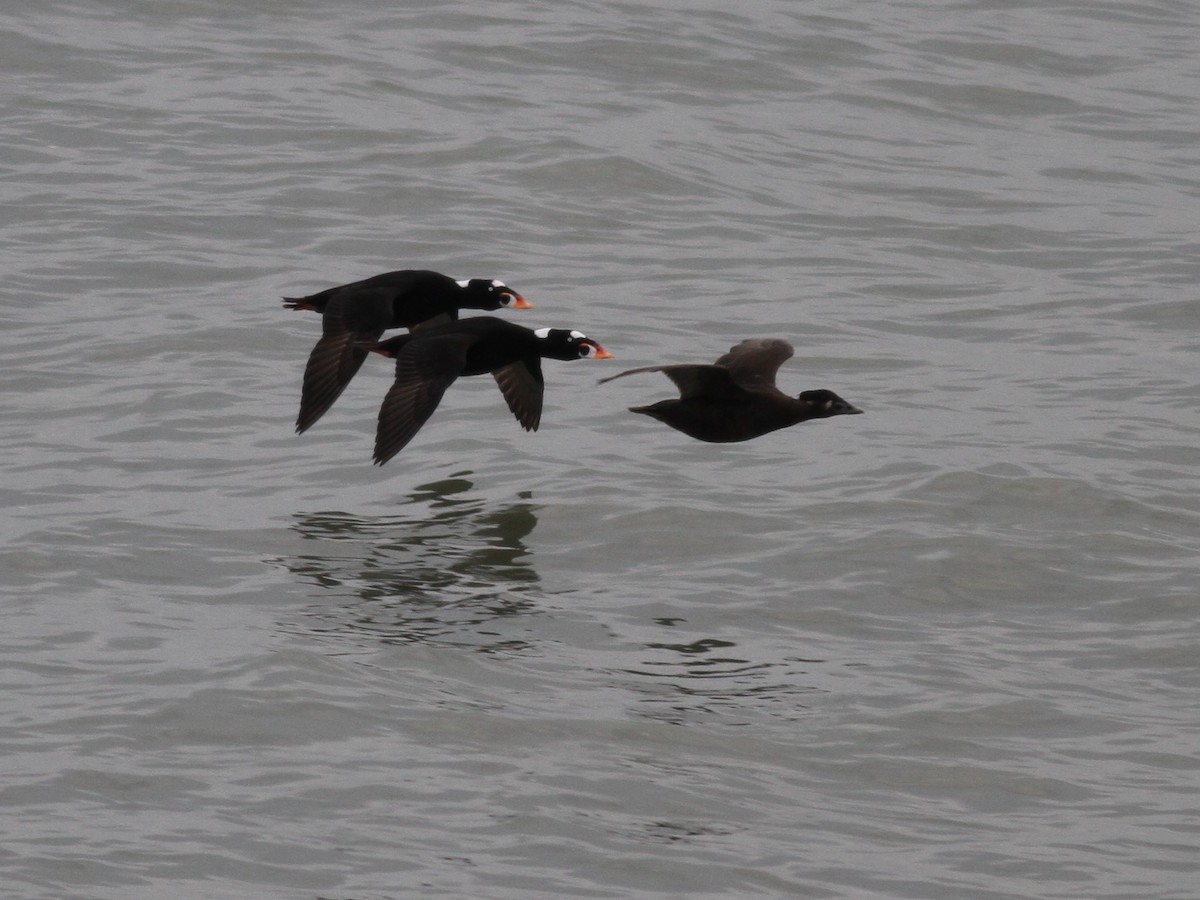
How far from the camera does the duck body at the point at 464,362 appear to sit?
11070 mm

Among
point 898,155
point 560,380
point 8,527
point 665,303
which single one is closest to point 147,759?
point 8,527

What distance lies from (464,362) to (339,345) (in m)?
0.85

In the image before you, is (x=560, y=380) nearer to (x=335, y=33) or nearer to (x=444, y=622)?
(x=444, y=622)

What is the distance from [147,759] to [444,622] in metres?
2.01

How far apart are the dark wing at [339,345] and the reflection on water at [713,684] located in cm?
310

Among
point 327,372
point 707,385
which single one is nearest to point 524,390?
point 327,372

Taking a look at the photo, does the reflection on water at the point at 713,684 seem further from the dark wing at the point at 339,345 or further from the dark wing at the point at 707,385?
the dark wing at the point at 339,345

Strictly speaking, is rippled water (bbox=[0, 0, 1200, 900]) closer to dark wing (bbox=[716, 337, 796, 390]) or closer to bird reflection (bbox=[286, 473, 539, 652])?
bird reflection (bbox=[286, 473, 539, 652])

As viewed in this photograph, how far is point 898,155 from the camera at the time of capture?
19.0 m

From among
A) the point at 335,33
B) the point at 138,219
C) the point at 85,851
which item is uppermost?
the point at 335,33

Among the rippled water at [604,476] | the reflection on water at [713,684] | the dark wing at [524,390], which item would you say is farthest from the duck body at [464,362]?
the reflection on water at [713,684]

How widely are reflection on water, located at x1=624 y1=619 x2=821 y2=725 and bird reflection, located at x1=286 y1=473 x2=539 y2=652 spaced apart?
0.69 meters

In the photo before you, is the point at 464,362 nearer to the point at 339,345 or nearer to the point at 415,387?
the point at 415,387

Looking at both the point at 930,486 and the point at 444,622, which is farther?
the point at 930,486
